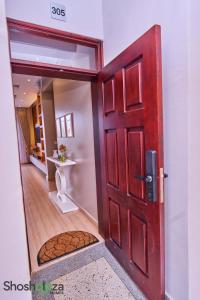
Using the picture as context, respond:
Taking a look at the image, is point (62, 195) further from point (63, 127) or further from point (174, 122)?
point (174, 122)

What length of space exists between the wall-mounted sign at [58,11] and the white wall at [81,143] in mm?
788

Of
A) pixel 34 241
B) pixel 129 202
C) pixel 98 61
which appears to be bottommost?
pixel 34 241

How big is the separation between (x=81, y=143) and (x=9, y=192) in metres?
1.84

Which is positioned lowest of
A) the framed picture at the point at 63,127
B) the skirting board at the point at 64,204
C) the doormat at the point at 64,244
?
the doormat at the point at 64,244

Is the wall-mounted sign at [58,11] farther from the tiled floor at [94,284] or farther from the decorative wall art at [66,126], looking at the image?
the tiled floor at [94,284]

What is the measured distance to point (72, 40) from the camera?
67.7 inches

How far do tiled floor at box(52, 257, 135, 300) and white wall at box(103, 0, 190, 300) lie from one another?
0.43m

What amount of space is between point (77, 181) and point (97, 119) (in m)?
1.51

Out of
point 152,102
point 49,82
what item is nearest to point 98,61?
point 152,102

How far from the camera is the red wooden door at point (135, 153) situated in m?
1.08

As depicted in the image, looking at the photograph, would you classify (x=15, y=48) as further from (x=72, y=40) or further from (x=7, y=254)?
(x=7, y=254)

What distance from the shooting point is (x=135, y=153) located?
1.30 meters

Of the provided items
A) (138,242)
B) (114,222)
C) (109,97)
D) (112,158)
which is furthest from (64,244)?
(109,97)

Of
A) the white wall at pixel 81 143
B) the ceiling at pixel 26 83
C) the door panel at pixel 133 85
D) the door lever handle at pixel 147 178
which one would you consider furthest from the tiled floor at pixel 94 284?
the ceiling at pixel 26 83
